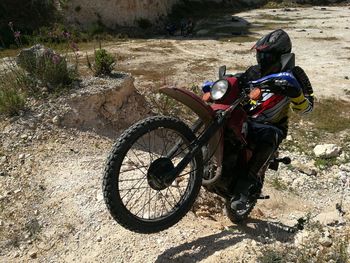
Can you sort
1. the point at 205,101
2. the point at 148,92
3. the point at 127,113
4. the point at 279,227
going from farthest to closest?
the point at 148,92 → the point at 127,113 → the point at 279,227 → the point at 205,101

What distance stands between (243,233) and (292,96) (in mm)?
1632

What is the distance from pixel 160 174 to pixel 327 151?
6504 millimetres

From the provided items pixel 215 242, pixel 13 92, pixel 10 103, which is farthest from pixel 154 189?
pixel 13 92

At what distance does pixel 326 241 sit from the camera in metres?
4.32

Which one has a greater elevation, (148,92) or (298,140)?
(148,92)

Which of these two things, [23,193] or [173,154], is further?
[23,193]

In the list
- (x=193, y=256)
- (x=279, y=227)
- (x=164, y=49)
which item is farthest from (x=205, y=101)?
(x=164, y=49)

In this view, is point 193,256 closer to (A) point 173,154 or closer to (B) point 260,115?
(A) point 173,154

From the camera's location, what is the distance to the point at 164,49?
74.4 ft

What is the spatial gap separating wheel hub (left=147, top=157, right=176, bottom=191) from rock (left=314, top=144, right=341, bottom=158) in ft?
20.8

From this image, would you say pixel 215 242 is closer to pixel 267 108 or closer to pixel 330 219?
pixel 267 108

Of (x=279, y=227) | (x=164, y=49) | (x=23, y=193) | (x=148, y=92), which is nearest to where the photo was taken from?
(x=279, y=227)

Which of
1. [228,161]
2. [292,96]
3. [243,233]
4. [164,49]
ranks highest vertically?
[292,96]

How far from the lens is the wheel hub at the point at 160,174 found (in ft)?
13.2
